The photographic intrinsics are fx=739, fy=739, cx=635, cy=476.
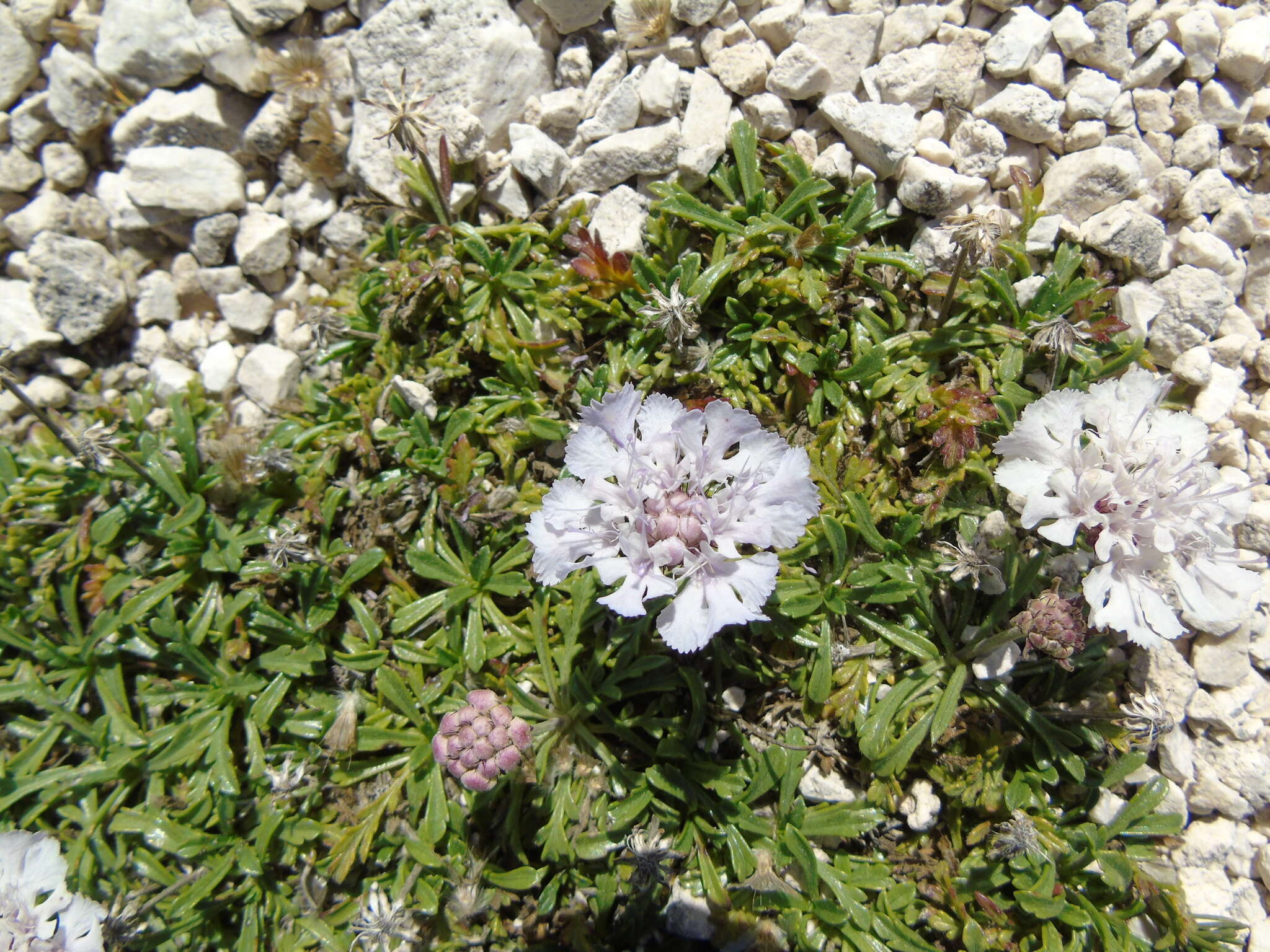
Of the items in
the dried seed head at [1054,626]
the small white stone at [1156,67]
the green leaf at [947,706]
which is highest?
the small white stone at [1156,67]

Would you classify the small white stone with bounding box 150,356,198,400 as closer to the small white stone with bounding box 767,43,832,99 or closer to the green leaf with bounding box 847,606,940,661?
the small white stone with bounding box 767,43,832,99

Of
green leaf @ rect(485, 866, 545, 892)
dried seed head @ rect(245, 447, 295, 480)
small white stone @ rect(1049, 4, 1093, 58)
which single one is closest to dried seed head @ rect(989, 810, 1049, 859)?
green leaf @ rect(485, 866, 545, 892)

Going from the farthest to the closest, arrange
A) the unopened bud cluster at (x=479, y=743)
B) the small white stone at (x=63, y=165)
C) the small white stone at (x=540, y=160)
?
1. the small white stone at (x=63, y=165)
2. the small white stone at (x=540, y=160)
3. the unopened bud cluster at (x=479, y=743)

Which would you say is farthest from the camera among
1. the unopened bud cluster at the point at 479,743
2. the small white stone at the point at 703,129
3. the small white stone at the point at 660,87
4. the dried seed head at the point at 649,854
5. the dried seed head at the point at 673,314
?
the small white stone at the point at 660,87

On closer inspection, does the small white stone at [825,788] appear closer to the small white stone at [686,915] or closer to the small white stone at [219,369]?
the small white stone at [686,915]

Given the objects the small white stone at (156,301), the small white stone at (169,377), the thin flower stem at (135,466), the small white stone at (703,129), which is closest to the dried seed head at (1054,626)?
the small white stone at (703,129)
